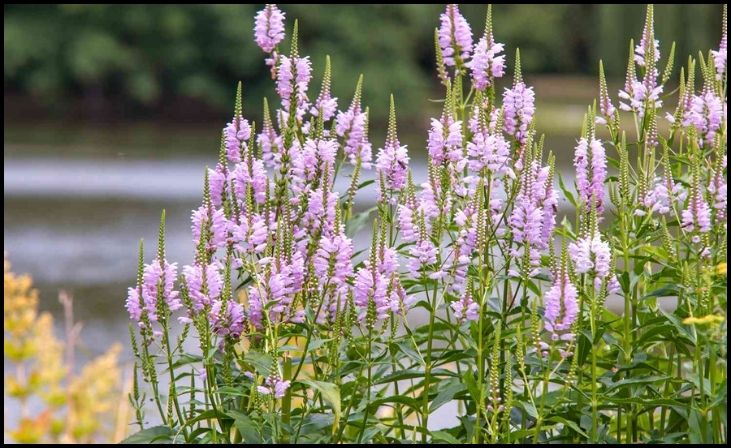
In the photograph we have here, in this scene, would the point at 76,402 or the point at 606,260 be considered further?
the point at 76,402

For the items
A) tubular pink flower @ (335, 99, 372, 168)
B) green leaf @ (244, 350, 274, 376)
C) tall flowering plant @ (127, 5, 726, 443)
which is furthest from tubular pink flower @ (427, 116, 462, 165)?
green leaf @ (244, 350, 274, 376)

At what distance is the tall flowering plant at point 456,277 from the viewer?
2141 millimetres

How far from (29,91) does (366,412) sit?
33.6 meters

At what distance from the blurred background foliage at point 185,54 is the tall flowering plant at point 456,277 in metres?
27.2

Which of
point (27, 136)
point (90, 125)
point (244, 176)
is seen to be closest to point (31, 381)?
point (244, 176)

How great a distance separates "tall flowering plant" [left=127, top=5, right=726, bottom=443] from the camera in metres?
2.14

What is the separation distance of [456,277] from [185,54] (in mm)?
30173

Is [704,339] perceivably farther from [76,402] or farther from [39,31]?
[39,31]

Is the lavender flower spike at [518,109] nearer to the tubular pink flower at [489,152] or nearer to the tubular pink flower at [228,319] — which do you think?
the tubular pink flower at [489,152]

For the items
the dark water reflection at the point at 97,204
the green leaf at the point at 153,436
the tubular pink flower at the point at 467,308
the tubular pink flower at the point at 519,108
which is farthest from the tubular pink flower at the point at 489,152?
the dark water reflection at the point at 97,204

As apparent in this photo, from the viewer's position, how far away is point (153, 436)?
7.57 feet

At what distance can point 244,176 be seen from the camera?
2.36 metres

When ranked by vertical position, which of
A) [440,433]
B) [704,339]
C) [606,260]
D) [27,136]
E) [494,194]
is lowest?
[440,433]

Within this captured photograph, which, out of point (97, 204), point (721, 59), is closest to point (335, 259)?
point (721, 59)
